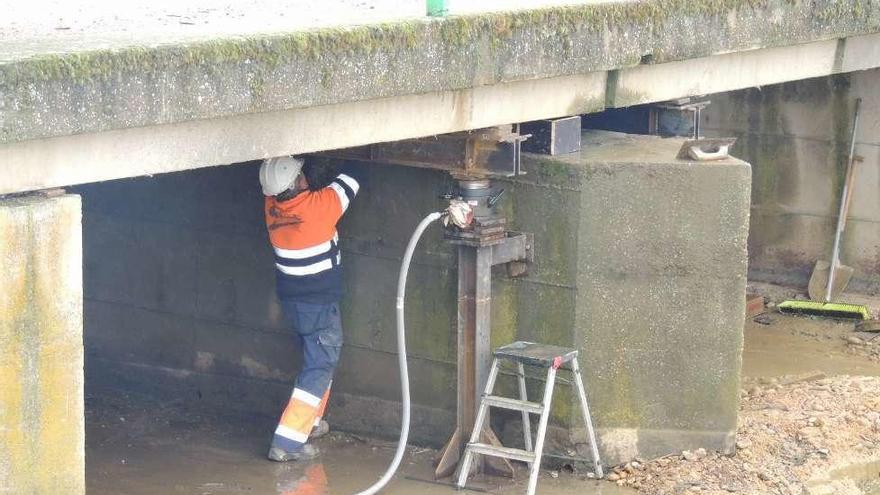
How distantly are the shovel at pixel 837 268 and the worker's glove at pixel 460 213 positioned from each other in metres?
4.24

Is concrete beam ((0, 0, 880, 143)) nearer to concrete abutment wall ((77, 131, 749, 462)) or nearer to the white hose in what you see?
concrete abutment wall ((77, 131, 749, 462))

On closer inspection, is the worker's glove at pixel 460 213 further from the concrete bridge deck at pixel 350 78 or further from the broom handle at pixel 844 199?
the broom handle at pixel 844 199

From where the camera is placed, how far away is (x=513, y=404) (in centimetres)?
673

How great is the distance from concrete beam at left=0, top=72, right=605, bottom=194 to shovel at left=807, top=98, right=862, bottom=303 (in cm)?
364

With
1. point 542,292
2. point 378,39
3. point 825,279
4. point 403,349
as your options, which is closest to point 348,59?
point 378,39

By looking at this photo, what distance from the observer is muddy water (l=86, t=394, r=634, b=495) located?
23.1 feet

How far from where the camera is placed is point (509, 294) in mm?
7184

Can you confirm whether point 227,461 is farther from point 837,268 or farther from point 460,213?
point 837,268

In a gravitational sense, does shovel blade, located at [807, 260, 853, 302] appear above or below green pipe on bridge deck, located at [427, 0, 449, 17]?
below

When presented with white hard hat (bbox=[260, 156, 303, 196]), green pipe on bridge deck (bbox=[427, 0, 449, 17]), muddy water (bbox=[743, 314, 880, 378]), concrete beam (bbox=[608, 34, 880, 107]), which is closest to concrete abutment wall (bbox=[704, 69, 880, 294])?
muddy water (bbox=[743, 314, 880, 378])

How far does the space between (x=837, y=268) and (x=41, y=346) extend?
706 cm

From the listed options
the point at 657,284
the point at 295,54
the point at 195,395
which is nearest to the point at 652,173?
the point at 657,284

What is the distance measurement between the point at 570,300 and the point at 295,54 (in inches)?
88.4

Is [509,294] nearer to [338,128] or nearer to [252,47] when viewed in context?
[338,128]
